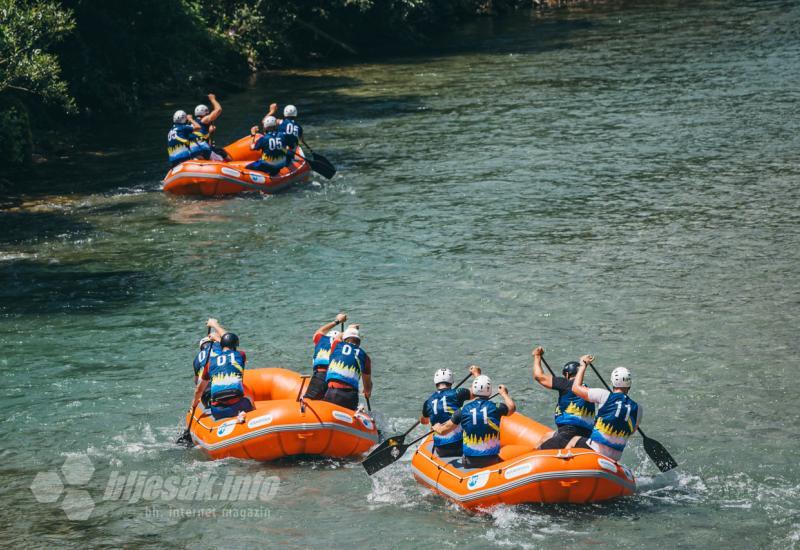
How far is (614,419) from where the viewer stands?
1224 cm

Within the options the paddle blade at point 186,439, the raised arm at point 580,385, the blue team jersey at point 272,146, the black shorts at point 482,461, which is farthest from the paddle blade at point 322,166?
the black shorts at point 482,461

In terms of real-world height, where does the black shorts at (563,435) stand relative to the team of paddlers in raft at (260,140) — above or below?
below

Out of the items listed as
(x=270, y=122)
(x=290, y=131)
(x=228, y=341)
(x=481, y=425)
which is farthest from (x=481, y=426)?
(x=290, y=131)

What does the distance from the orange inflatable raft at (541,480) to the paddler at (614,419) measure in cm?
28

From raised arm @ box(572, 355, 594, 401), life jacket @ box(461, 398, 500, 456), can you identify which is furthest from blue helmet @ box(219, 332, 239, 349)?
raised arm @ box(572, 355, 594, 401)

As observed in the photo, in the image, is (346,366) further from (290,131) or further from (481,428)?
(290,131)

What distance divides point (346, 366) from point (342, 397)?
38 cm

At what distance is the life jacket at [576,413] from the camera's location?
12789 mm

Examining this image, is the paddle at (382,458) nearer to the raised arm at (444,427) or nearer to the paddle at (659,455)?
the raised arm at (444,427)

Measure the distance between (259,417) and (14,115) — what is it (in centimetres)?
1540

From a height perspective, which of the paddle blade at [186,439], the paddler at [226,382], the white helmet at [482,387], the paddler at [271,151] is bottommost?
the paddle blade at [186,439]

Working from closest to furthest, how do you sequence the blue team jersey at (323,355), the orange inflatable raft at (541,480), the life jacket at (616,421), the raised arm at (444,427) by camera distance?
the orange inflatable raft at (541,480) < the life jacket at (616,421) < the raised arm at (444,427) < the blue team jersey at (323,355)

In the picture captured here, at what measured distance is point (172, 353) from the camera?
17109 millimetres

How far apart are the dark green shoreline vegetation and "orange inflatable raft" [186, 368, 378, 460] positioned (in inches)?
497
